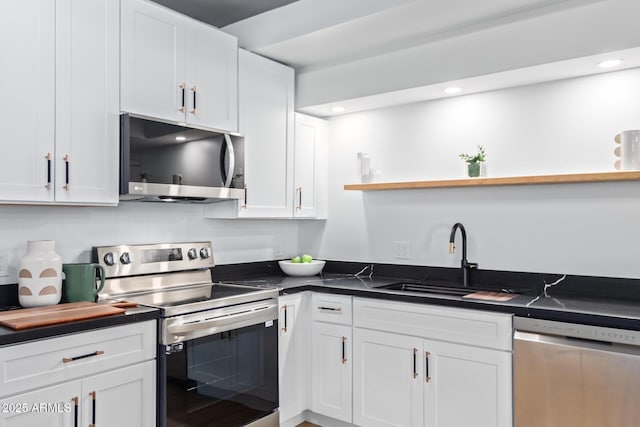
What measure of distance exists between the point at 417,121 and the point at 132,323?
2.22 m

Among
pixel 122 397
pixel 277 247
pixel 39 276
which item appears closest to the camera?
pixel 122 397

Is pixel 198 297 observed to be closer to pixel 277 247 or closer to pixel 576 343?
pixel 277 247

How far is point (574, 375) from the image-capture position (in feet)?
7.22

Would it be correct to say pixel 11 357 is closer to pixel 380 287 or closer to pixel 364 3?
pixel 380 287

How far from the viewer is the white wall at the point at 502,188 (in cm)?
270

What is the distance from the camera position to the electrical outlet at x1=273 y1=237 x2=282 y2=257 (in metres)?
3.80

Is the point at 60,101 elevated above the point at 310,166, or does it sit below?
above

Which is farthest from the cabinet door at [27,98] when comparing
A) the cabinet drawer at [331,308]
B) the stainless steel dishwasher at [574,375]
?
the stainless steel dishwasher at [574,375]

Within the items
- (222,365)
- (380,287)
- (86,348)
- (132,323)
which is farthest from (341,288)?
(86,348)

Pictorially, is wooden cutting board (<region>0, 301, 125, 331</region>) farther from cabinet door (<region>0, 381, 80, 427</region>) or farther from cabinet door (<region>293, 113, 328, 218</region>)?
cabinet door (<region>293, 113, 328, 218</region>)

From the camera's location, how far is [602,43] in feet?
7.84

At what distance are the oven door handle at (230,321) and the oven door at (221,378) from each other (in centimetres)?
3

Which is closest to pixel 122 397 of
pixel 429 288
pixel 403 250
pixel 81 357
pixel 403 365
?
pixel 81 357

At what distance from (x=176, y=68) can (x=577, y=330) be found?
7.79 feet
